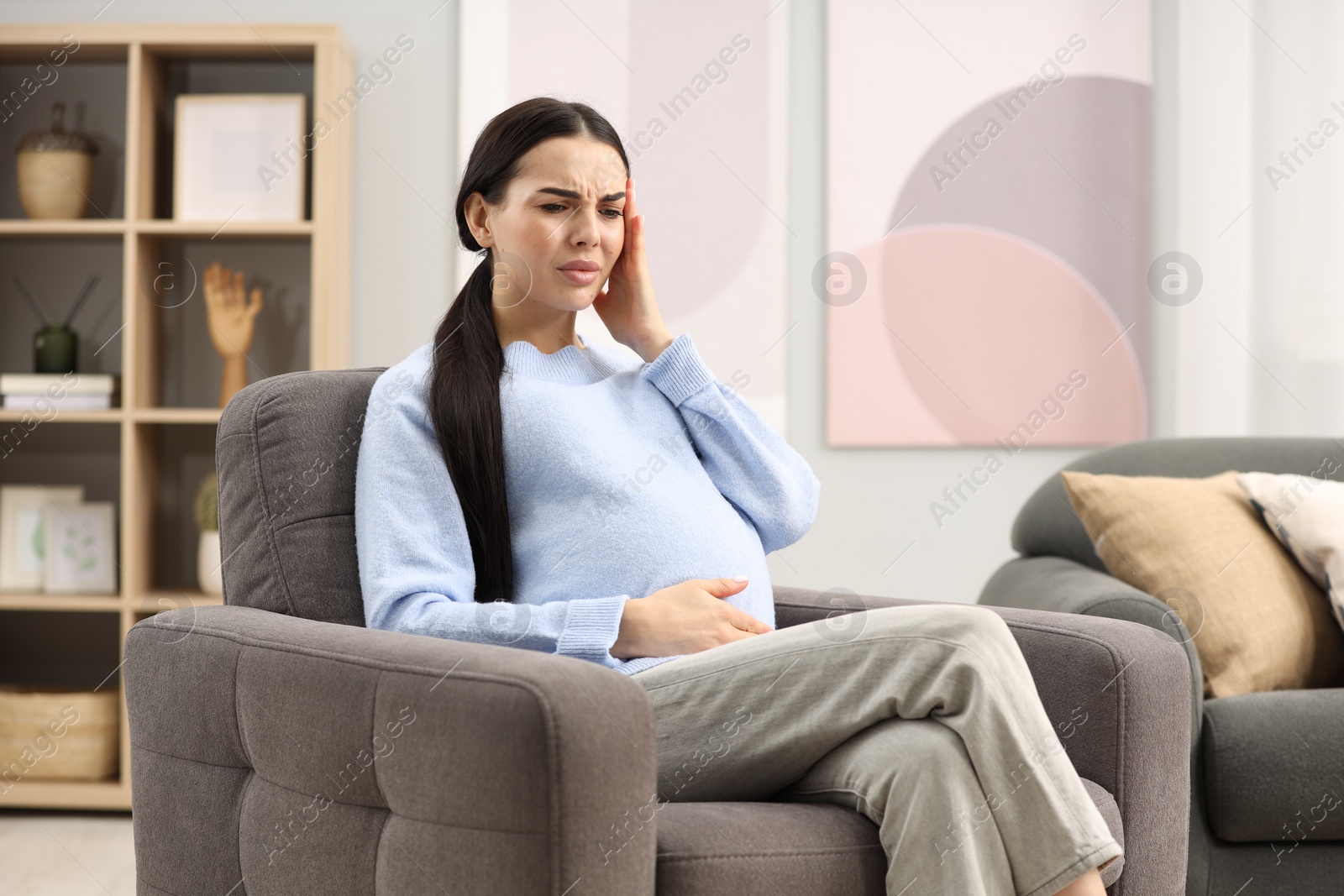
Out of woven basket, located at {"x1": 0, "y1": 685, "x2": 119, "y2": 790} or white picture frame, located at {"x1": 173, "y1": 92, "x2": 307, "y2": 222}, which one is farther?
white picture frame, located at {"x1": 173, "y1": 92, "x2": 307, "y2": 222}

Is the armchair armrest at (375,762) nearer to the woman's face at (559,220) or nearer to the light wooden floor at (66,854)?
the woman's face at (559,220)

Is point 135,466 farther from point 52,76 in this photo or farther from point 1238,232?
point 1238,232

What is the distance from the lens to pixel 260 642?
3.80 ft

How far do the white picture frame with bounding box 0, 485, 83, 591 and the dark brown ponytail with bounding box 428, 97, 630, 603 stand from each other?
1806 mm

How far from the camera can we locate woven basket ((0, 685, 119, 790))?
268 cm

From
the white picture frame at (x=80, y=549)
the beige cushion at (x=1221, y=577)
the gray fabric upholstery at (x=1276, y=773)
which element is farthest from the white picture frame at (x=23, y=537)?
the gray fabric upholstery at (x=1276, y=773)

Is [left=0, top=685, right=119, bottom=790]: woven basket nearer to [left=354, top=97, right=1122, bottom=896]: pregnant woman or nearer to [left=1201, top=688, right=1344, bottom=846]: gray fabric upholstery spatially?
[left=354, top=97, right=1122, bottom=896]: pregnant woman

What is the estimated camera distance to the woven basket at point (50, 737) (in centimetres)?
268

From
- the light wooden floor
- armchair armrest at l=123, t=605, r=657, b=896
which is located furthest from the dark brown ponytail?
the light wooden floor

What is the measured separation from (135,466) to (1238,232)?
2674 millimetres

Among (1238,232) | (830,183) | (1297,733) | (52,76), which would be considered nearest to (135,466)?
(52,76)

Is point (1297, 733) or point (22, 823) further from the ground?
point (1297, 733)

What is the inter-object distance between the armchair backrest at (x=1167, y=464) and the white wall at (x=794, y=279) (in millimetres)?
794

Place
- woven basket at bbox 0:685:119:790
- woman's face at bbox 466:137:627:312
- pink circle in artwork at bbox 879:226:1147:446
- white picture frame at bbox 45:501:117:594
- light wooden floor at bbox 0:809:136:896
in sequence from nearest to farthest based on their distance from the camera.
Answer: woman's face at bbox 466:137:627:312, light wooden floor at bbox 0:809:136:896, woven basket at bbox 0:685:119:790, white picture frame at bbox 45:501:117:594, pink circle in artwork at bbox 879:226:1147:446
